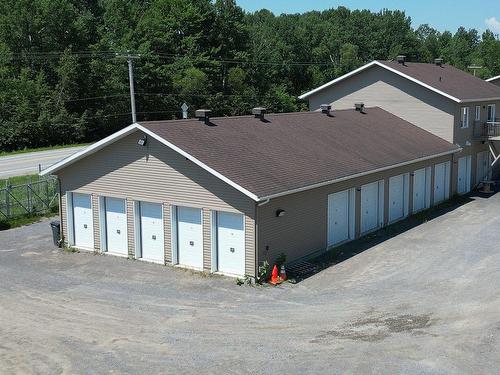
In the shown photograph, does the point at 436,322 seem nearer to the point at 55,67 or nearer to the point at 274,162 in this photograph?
the point at 274,162

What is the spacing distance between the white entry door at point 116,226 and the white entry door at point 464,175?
66.4 ft

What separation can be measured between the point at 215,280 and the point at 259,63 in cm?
6349

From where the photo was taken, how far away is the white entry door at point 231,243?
18.8 metres

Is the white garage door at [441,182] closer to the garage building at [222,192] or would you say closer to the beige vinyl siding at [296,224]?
the garage building at [222,192]

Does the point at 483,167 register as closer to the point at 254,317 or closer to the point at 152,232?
the point at 152,232

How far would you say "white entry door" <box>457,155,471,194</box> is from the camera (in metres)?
34.3

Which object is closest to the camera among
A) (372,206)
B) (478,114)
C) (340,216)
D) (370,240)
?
(340,216)

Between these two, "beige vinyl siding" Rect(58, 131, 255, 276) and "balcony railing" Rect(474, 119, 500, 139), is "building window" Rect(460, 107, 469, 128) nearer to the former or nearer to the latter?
"balcony railing" Rect(474, 119, 500, 139)

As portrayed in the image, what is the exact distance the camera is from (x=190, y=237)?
19.9 meters

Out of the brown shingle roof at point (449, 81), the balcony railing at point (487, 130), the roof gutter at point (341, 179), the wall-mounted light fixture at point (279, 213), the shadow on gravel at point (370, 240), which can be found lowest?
the shadow on gravel at point (370, 240)

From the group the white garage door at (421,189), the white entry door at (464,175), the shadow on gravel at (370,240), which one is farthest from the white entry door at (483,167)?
the white garage door at (421,189)

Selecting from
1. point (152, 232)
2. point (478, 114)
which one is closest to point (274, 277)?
point (152, 232)

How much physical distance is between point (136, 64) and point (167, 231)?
45.2 metres

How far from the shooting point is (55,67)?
60531mm
